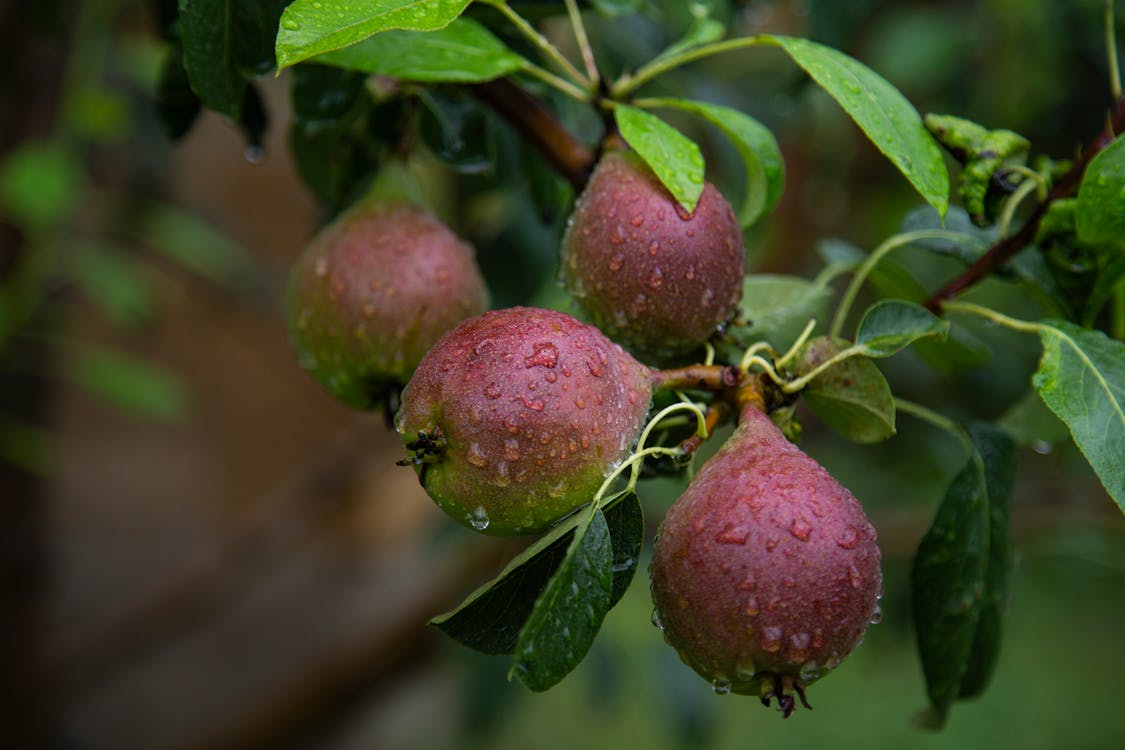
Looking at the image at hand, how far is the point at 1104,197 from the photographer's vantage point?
729mm

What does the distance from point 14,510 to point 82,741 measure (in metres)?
0.82

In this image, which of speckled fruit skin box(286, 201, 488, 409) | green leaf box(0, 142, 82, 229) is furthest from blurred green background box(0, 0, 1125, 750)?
speckled fruit skin box(286, 201, 488, 409)

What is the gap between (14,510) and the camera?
1.92 metres

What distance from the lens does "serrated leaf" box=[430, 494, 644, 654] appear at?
0.65 m

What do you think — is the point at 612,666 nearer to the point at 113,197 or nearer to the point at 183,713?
the point at 113,197

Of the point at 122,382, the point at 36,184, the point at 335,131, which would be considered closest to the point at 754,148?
the point at 335,131

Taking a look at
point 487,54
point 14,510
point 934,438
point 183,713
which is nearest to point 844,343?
point 487,54

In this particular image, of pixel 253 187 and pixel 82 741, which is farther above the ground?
pixel 82 741

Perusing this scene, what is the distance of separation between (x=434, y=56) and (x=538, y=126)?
0.12 meters

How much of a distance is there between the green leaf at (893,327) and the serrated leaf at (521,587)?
19 centimetres

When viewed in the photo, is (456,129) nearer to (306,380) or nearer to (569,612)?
(569,612)

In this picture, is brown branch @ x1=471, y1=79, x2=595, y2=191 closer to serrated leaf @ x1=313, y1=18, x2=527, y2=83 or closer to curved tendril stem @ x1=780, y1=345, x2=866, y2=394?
serrated leaf @ x1=313, y1=18, x2=527, y2=83

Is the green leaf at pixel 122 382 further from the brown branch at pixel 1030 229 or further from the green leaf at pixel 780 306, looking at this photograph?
the brown branch at pixel 1030 229

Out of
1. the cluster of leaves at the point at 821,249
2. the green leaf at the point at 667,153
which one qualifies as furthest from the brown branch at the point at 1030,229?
the green leaf at the point at 667,153
